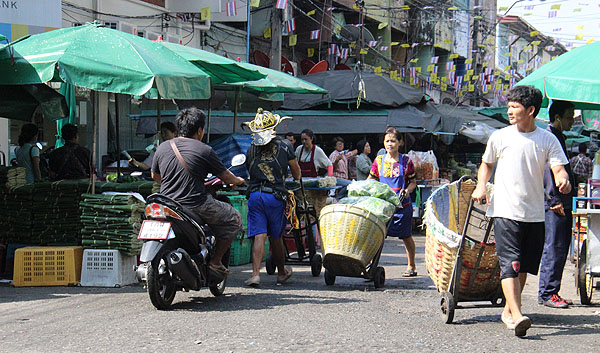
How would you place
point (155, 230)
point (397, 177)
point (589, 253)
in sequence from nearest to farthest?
point (155, 230) → point (589, 253) → point (397, 177)

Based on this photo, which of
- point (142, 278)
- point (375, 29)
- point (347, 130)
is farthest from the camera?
point (375, 29)

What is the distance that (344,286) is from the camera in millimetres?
8797

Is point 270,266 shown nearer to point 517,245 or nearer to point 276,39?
point 517,245

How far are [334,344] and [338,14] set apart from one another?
24.9 metres

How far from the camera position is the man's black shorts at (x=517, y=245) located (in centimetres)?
598

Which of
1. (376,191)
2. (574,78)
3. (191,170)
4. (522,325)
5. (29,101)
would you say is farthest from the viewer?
(29,101)

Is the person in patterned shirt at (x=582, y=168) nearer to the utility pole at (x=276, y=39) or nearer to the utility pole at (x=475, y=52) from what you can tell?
the utility pole at (x=276, y=39)

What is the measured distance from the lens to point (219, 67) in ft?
34.6

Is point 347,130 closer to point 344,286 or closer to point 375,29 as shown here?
point 344,286

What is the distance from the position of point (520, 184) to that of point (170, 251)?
10.1 ft

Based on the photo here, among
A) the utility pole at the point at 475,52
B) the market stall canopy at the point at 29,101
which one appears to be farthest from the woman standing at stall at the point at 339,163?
the utility pole at the point at 475,52

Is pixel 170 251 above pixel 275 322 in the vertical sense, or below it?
above

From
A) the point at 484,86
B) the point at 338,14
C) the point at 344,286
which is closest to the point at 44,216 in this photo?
the point at 344,286

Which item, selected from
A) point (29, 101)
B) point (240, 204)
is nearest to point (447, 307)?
point (240, 204)
